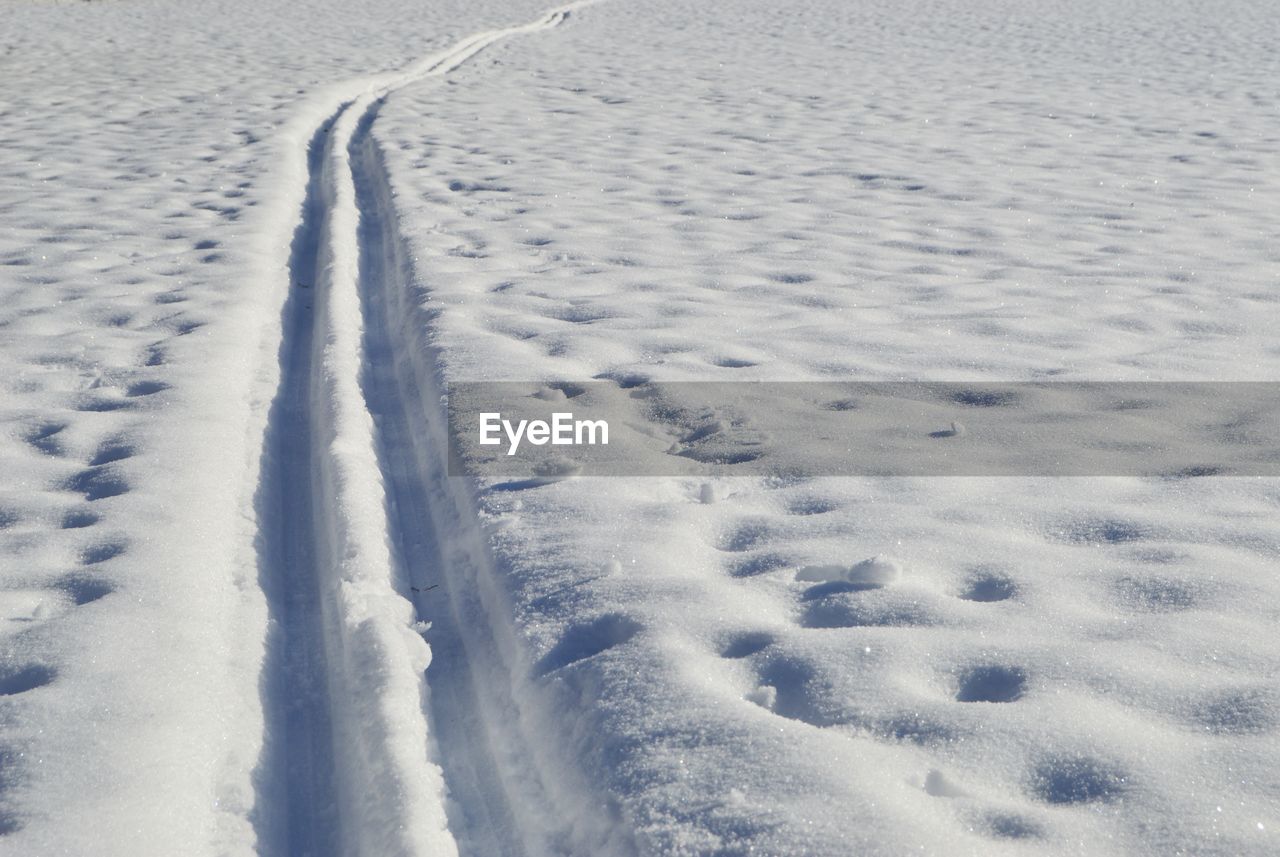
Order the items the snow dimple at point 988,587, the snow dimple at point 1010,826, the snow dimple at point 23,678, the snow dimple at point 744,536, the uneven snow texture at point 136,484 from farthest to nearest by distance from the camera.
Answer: the snow dimple at point 744,536
the snow dimple at point 988,587
the snow dimple at point 23,678
the uneven snow texture at point 136,484
the snow dimple at point 1010,826

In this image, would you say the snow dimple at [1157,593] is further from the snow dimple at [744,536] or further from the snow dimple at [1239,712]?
the snow dimple at [744,536]

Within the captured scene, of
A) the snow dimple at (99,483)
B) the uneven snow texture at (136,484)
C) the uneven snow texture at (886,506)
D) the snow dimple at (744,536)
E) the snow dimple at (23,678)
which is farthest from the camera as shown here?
the snow dimple at (99,483)

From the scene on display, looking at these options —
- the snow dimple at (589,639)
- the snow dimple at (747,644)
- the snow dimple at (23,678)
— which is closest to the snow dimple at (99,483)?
the snow dimple at (23,678)

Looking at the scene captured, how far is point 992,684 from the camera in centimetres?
227

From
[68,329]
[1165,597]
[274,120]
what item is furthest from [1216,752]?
[274,120]

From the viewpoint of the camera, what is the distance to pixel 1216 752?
2.00 m

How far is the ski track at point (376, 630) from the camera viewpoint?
6.94 ft

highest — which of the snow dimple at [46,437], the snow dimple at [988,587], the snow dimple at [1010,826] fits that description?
the snow dimple at [1010,826]

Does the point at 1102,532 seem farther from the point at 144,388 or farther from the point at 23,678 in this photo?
the point at 144,388

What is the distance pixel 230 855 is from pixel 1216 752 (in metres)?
1.78

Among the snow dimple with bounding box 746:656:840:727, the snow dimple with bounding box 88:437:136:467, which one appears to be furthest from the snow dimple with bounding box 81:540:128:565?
the snow dimple with bounding box 746:656:840:727

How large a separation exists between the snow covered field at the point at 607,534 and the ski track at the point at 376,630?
1cm

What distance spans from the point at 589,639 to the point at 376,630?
0.50 metres

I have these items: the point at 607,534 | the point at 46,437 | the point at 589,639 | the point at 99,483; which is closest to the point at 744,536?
the point at 607,534
